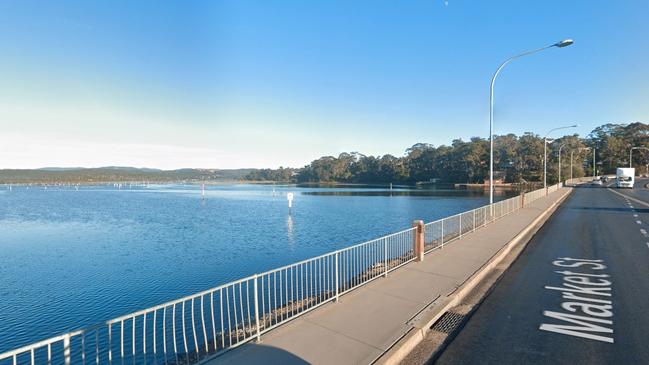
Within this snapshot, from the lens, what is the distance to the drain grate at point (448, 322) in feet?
21.0

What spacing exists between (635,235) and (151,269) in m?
21.6

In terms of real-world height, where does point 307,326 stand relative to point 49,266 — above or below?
above

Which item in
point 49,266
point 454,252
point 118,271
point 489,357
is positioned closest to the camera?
point 489,357

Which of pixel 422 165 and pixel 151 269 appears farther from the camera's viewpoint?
pixel 422 165

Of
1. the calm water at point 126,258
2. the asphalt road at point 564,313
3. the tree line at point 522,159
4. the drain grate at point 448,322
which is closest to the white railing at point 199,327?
the calm water at point 126,258

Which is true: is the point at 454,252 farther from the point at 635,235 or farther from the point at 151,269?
the point at 151,269

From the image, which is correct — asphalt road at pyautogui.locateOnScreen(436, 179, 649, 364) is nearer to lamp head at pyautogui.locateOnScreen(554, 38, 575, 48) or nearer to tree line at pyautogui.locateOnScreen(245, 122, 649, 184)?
lamp head at pyautogui.locateOnScreen(554, 38, 575, 48)

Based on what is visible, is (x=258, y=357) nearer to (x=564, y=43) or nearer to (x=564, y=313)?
(x=564, y=313)

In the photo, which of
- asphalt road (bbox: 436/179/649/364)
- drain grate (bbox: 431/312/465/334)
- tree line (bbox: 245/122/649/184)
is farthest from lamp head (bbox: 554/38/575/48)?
tree line (bbox: 245/122/649/184)

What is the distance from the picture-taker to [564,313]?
699 centimetres

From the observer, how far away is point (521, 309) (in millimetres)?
7277

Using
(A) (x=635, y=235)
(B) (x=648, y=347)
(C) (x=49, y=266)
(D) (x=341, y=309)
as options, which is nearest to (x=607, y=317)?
(B) (x=648, y=347)

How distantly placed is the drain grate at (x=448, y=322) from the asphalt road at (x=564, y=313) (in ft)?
0.64

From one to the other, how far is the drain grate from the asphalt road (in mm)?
195
